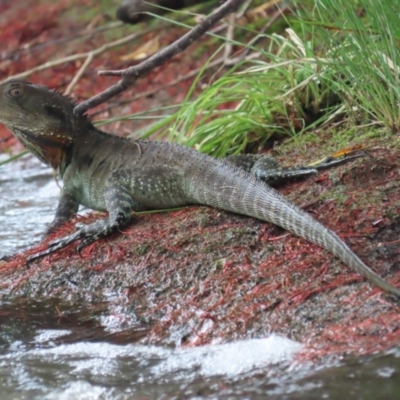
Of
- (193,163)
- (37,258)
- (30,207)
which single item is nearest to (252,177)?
(193,163)

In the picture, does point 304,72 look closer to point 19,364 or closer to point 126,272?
point 126,272

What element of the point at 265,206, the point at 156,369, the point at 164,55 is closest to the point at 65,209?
the point at 164,55

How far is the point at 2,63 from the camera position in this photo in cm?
1264

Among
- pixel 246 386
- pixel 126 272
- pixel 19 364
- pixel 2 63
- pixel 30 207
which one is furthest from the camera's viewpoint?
pixel 2 63

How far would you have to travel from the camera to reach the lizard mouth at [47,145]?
5.92m

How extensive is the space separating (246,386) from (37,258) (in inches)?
87.5

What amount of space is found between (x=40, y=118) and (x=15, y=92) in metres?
0.27

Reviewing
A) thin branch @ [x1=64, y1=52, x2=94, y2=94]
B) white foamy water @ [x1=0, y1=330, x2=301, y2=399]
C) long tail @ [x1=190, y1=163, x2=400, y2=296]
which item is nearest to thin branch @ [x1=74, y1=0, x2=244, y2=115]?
long tail @ [x1=190, y1=163, x2=400, y2=296]

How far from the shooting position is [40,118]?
5.87 meters

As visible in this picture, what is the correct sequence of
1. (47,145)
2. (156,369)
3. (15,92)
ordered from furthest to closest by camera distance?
(47,145) → (15,92) → (156,369)

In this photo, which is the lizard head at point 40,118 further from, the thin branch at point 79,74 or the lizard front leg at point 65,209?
the thin branch at point 79,74

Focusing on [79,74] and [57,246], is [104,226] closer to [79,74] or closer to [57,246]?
[57,246]

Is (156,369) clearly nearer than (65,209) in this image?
Yes

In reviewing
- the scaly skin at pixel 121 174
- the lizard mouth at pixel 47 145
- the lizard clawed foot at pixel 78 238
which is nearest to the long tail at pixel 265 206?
the scaly skin at pixel 121 174
